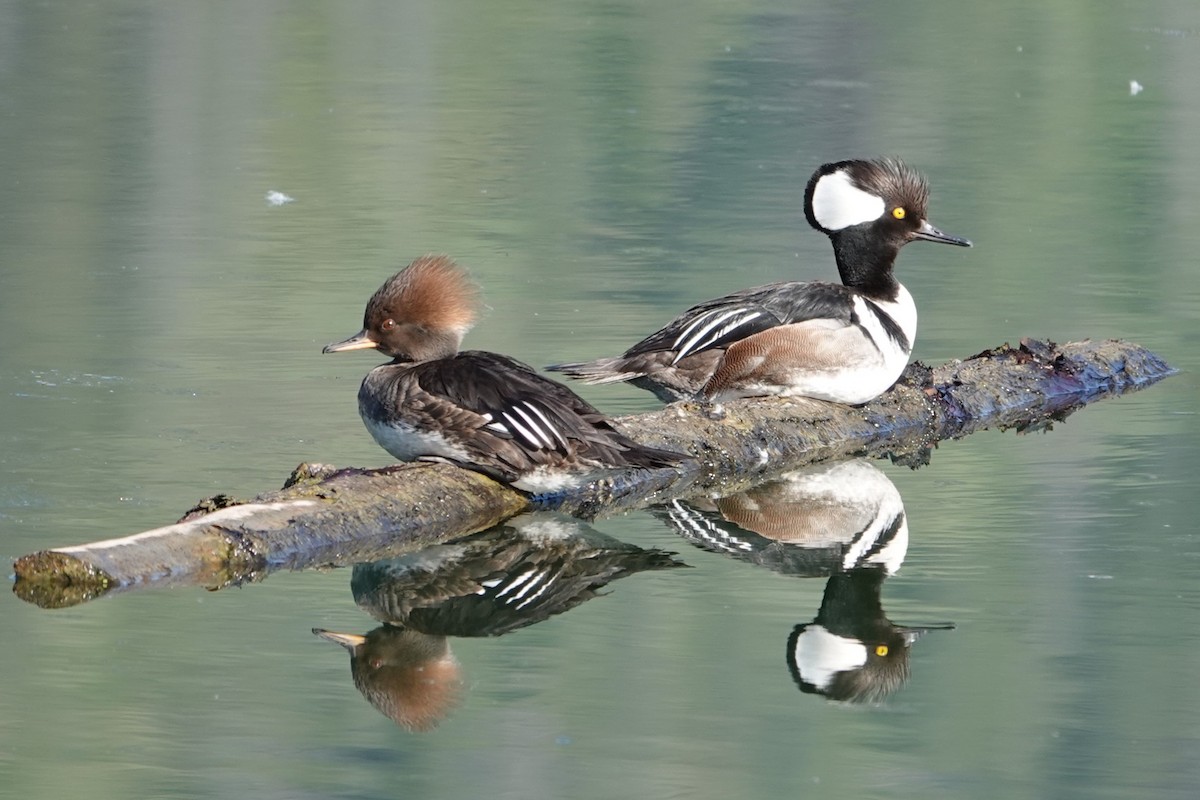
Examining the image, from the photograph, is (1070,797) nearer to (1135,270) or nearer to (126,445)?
(126,445)

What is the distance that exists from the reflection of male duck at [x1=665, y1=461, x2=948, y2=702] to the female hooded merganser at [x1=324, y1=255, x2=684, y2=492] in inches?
19.0

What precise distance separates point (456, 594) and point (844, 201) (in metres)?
3.40

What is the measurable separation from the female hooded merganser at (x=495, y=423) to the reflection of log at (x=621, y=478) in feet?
0.45

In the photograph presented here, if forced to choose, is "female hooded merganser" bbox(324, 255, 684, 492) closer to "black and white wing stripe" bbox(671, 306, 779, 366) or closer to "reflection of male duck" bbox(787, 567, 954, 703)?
"reflection of male duck" bbox(787, 567, 954, 703)

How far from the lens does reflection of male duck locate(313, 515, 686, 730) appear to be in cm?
569

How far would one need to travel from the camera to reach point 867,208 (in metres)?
9.20

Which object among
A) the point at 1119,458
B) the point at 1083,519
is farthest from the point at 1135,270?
the point at 1083,519

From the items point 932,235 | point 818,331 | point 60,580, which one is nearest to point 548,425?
point 60,580

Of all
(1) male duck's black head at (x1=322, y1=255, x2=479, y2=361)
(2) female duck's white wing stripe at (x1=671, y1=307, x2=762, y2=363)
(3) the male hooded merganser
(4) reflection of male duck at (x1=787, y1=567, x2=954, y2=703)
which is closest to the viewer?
(4) reflection of male duck at (x1=787, y1=567, x2=954, y2=703)

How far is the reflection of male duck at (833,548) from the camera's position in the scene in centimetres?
602

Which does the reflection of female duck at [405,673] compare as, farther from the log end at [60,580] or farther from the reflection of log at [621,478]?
the log end at [60,580]

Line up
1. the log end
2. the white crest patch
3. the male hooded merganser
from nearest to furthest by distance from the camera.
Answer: the log end < the male hooded merganser < the white crest patch

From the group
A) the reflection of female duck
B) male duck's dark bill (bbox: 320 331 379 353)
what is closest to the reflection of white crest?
the reflection of female duck

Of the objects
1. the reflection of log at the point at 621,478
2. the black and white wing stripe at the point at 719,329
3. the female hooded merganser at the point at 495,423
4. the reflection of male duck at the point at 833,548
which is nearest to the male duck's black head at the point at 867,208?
the reflection of log at the point at 621,478
